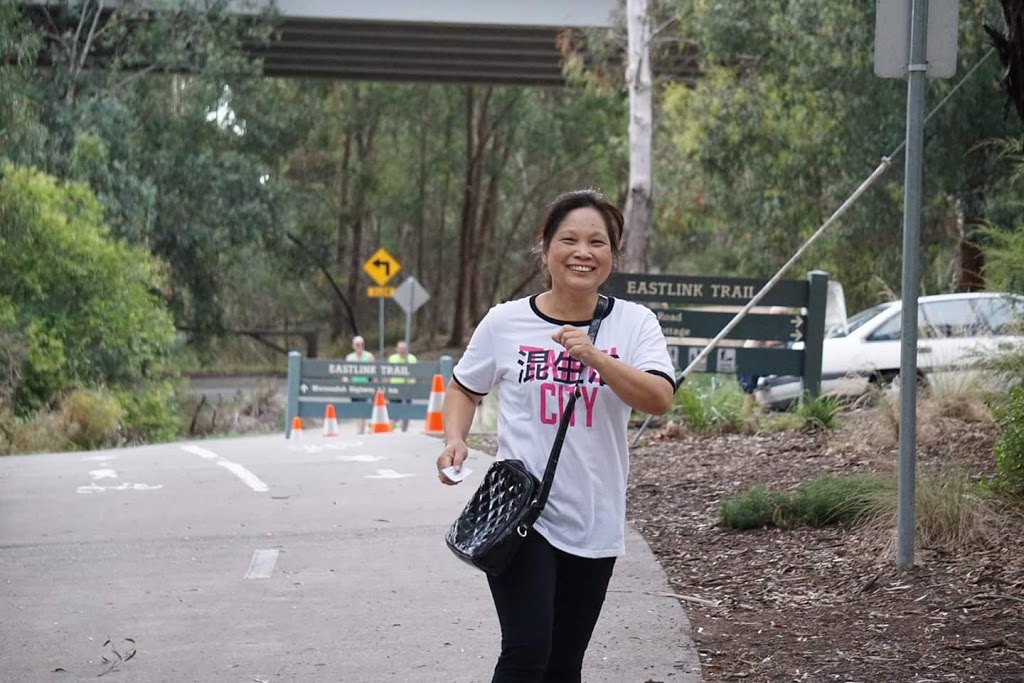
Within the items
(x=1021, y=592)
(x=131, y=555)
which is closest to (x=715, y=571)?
(x=1021, y=592)

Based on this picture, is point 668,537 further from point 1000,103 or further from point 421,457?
point 1000,103

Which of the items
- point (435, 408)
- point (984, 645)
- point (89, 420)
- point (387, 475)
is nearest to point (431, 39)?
point (89, 420)

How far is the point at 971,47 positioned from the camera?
18719 mm

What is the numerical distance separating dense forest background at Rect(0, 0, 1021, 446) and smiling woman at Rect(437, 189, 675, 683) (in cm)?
740

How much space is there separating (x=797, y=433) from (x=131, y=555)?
20.2ft

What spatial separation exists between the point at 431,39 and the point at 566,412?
2969cm

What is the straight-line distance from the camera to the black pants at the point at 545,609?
413 cm

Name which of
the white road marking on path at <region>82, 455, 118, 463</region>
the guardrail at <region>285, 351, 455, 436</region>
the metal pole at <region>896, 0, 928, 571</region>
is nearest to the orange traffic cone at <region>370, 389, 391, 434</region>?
the guardrail at <region>285, 351, 455, 436</region>

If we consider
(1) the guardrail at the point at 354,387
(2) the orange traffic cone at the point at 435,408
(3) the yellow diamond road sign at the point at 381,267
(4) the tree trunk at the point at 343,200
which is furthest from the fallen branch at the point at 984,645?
(4) the tree trunk at the point at 343,200

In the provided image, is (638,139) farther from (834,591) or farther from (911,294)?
(834,591)

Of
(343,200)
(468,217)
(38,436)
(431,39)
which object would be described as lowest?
(38,436)

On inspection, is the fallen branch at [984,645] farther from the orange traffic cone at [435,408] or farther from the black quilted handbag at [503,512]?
the orange traffic cone at [435,408]

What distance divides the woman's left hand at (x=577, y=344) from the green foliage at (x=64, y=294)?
20.7 m

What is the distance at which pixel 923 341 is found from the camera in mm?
15688
